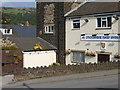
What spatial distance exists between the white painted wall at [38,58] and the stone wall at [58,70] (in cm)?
784

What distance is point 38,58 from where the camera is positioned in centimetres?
2955

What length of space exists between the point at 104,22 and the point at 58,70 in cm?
823

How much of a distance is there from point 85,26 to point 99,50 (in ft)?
10.7

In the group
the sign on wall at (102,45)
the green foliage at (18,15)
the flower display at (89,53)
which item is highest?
the green foliage at (18,15)

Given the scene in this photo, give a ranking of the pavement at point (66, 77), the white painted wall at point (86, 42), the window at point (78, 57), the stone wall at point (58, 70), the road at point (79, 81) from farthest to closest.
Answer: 1. the window at point (78, 57)
2. the white painted wall at point (86, 42)
3. the stone wall at point (58, 70)
4. the pavement at point (66, 77)
5. the road at point (79, 81)

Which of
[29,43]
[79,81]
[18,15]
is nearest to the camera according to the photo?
[79,81]

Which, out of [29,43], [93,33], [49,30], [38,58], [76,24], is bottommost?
[38,58]

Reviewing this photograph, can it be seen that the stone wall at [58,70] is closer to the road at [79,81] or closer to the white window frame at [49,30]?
the road at [79,81]

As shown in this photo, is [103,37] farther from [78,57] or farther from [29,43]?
[29,43]

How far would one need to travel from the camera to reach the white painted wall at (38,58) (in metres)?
28.5

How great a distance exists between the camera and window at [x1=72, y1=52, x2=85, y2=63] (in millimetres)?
28638

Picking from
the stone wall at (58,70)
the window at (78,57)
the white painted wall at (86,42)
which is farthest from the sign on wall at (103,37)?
the stone wall at (58,70)

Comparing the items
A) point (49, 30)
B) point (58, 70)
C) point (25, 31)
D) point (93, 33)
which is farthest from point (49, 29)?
point (25, 31)

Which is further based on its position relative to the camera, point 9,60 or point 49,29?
point 49,29
